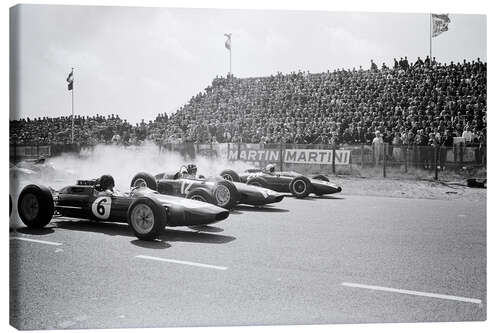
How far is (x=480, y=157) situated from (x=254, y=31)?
3094 millimetres

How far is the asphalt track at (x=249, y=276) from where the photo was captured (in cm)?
477

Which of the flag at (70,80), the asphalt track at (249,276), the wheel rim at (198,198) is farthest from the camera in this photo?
the wheel rim at (198,198)

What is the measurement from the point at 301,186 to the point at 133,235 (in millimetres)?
3186

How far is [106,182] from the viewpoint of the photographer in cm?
655

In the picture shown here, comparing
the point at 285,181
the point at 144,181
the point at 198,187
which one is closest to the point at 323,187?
the point at 285,181

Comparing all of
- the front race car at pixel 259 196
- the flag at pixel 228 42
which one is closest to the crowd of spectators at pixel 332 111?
the flag at pixel 228 42

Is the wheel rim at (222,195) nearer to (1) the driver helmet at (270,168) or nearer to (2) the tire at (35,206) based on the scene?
(1) the driver helmet at (270,168)

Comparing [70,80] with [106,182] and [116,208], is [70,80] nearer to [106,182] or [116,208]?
[106,182]

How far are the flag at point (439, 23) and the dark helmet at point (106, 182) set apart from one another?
4.34 metres

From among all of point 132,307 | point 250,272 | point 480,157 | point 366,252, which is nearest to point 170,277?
point 132,307

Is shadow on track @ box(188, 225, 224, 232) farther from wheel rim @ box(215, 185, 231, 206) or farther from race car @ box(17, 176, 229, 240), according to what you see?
wheel rim @ box(215, 185, 231, 206)

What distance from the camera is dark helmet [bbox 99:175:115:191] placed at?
→ 652 centimetres

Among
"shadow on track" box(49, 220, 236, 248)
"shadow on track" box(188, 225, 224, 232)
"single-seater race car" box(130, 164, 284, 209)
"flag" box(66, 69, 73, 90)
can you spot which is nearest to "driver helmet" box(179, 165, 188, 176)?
"single-seater race car" box(130, 164, 284, 209)

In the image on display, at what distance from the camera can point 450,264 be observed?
18.1ft
